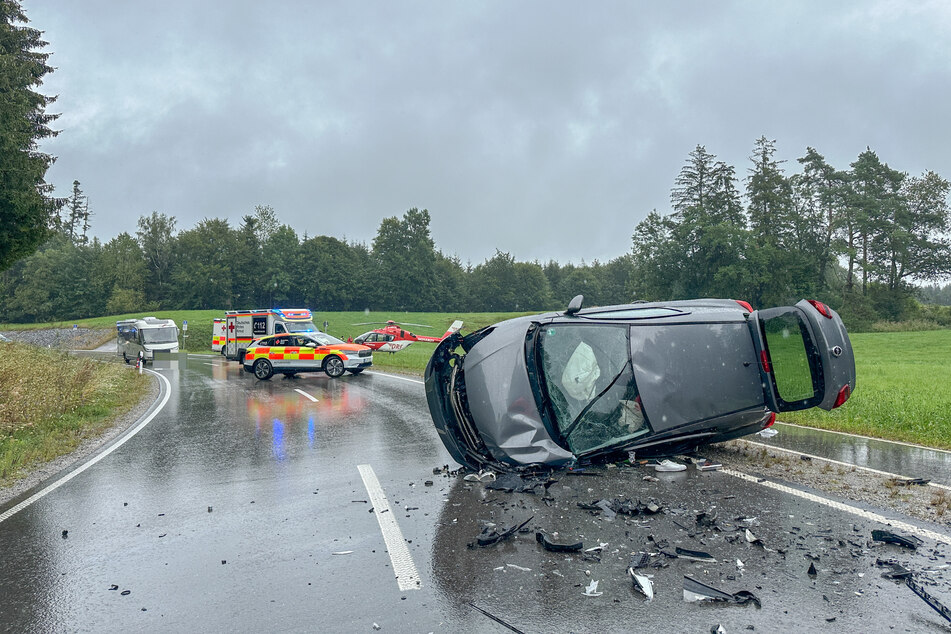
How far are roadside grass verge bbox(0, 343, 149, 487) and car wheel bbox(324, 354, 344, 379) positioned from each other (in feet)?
20.5

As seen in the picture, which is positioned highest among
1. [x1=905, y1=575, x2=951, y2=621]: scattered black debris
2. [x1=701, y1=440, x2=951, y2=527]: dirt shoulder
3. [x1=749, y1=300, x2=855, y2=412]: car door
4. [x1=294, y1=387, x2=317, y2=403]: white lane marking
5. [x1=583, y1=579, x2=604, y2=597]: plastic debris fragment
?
[x1=749, y1=300, x2=855, y2=412]: car door

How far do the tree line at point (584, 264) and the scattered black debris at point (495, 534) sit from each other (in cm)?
2318

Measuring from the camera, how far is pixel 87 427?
36.2 ft

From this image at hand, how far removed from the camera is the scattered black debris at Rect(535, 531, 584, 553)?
426 centimetres

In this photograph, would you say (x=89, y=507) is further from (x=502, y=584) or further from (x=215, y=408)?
(x=215, y=408)

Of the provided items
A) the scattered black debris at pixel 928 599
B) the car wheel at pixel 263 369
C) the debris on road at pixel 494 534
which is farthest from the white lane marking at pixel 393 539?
the car wheel at pixel 263 369

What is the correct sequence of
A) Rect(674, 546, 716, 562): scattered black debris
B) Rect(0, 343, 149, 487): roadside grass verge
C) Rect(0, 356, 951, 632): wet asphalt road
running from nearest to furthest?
1. Rect(0, 356, 951, 632): wet asphalt road
2. Rect(674, 546, 716, 562): scattered black debris
3. Rect(0, 343, 149, 487): roadside grass verge

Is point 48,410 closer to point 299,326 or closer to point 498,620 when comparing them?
point 498,620

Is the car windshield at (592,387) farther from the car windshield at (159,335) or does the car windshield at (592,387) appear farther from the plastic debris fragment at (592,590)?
the car windshield at (159,335)

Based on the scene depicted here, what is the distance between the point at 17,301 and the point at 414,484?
102 meters

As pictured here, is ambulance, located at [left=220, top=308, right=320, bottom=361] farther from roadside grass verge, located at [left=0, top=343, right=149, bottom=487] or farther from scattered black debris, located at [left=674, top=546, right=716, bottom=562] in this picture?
scattered black debris, located at [left=674, top=546, right=716, bottom=562]

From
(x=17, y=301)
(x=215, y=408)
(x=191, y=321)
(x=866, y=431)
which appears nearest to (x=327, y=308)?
(x=191, y=321)

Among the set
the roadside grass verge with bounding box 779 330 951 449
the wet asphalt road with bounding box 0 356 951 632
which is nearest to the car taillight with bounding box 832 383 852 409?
the wet asphalt road with bounding box 0 356 951 632

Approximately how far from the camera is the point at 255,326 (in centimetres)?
2880
